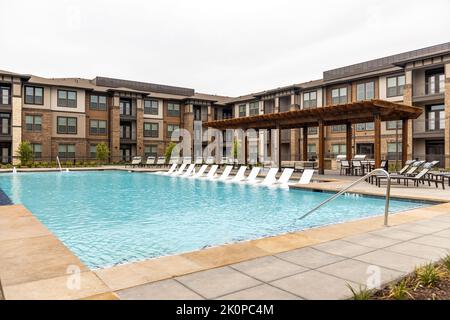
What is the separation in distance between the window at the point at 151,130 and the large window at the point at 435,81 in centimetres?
2921

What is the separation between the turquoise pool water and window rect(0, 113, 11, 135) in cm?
2409

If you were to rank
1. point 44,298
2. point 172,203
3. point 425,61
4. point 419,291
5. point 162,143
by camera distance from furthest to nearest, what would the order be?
1. point 162,143
2. point 425,61
3. point 172,203
4. point 419,291
5. point 44,298

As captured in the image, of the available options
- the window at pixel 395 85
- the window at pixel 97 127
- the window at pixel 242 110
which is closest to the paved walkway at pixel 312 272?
the window at pixel 395 85

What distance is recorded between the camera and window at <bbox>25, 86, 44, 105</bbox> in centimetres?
Result: 3459

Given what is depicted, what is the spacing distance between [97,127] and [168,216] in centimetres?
3317

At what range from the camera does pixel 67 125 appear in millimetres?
37000

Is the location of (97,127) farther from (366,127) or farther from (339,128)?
(366,127)

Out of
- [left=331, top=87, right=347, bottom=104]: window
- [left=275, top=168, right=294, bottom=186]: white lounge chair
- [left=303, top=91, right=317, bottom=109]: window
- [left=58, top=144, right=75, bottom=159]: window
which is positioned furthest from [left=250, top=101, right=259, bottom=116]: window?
[left=275, top=168, right=294, bottom=186]: white lounge chair

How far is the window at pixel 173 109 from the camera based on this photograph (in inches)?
1742

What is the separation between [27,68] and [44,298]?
161 ft

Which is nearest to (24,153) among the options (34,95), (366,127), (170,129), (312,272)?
(34,95)

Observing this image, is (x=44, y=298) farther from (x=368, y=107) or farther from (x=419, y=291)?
(x=368, y=107)

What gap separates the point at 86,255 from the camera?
221 inches
